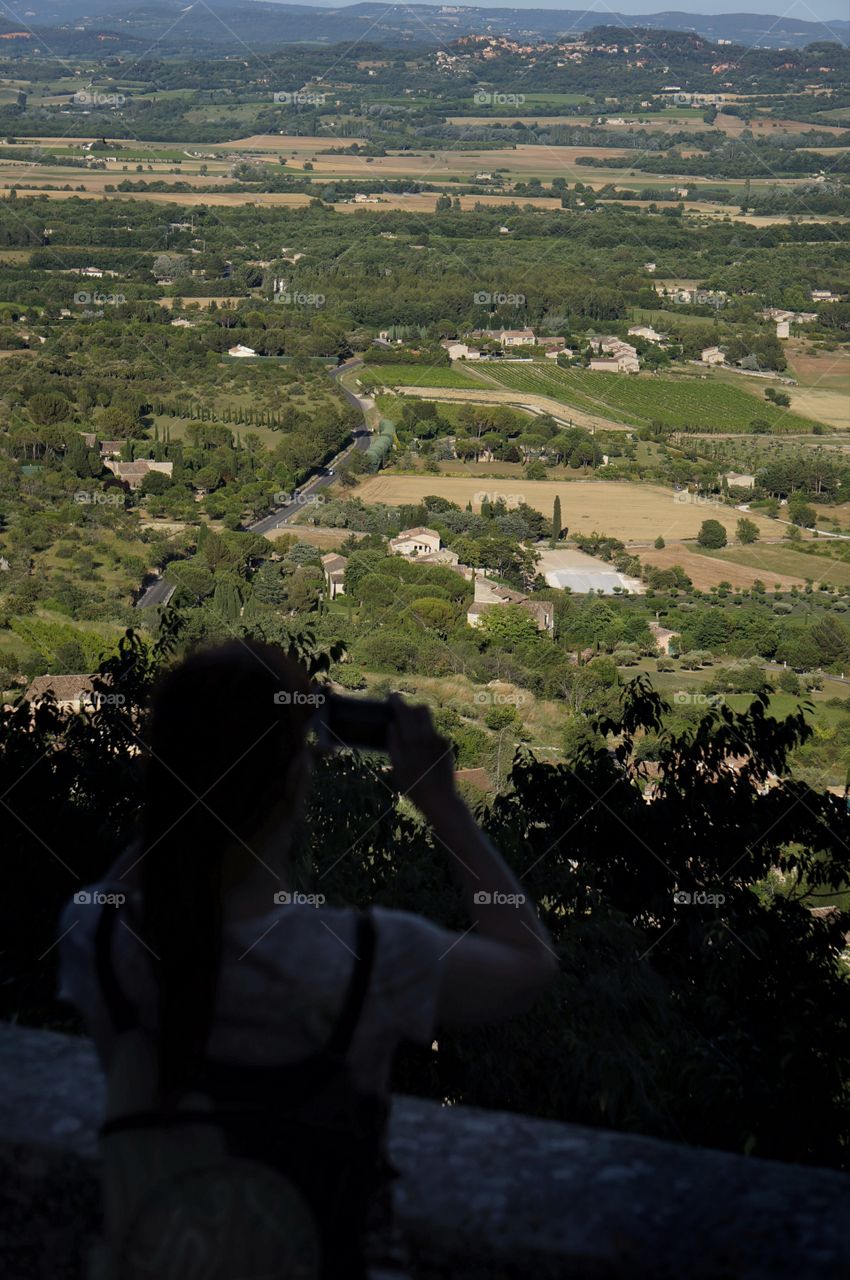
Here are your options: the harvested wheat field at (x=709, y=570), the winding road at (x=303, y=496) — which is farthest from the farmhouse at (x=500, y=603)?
the winding road at (x=303, y=496)

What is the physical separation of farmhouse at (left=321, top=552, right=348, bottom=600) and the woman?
14.7 meters

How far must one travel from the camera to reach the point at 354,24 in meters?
80.9

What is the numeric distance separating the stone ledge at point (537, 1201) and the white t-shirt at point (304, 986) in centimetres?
14

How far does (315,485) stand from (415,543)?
4.47 metres

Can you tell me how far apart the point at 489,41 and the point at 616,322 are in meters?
34.9

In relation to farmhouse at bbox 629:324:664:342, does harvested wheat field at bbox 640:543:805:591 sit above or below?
below

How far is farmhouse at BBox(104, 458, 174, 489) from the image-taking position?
2095 centimetres

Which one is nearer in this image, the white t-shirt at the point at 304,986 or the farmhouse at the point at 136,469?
the white t-shirt at the point at 304,986

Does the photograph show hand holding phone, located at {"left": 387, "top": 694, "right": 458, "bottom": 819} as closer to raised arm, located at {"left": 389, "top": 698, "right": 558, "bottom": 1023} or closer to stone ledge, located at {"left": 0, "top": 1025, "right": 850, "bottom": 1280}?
raised arm, located at {"left": 389, "top": 698, "right": 558, "bottom": 1023}

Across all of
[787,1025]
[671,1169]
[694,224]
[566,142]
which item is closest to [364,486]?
[787,1025]

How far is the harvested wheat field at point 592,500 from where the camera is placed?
21.3m

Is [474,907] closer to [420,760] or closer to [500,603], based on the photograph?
[420,760]

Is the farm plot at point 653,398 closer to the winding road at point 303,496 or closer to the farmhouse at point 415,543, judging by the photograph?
the winding road at point 303,496

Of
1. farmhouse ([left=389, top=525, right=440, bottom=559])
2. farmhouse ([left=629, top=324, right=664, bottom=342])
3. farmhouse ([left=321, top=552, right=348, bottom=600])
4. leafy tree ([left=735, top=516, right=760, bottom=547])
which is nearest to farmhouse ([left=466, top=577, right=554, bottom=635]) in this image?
farmhouse ([left=389, top=525, right=440, bottom=559])
